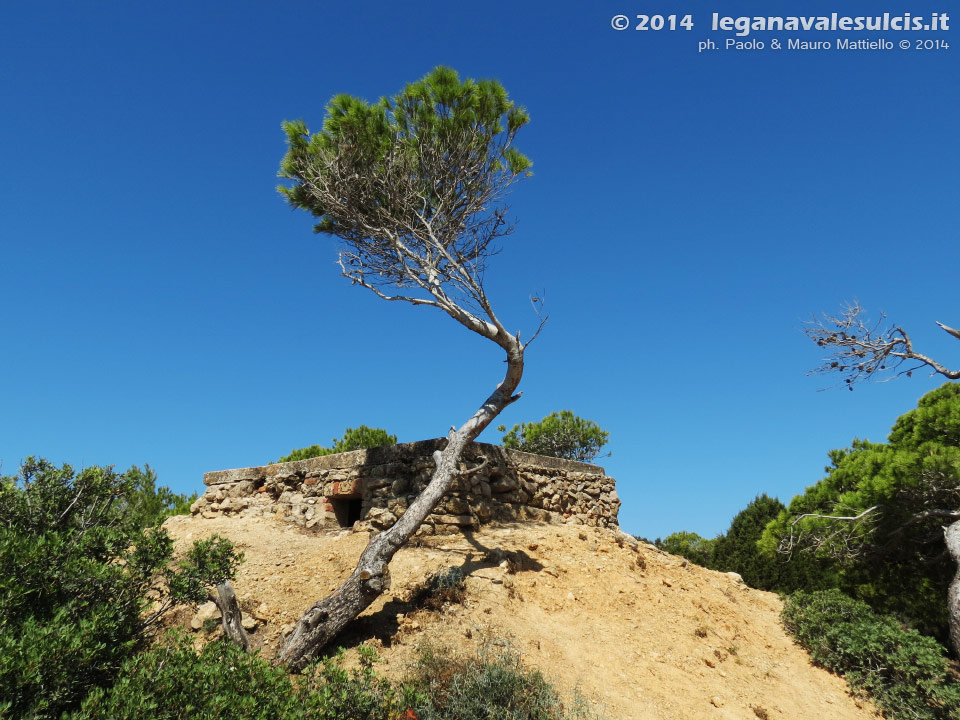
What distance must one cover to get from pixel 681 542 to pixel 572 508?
1168 centimetres

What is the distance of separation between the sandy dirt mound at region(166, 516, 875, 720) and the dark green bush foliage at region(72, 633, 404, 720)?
1.01 meters

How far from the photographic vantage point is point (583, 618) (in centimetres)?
868

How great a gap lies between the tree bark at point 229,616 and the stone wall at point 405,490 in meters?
3.46

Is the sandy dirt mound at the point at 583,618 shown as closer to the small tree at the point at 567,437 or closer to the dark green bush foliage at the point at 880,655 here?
the dark green bush foliage at the point at 880,655

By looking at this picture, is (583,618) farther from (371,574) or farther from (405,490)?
(405,490)

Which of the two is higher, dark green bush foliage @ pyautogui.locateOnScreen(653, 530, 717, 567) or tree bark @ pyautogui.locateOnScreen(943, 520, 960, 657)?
dark green bush foliage @ pyautogui.locateOnScreen(653, 530, 717, 567)

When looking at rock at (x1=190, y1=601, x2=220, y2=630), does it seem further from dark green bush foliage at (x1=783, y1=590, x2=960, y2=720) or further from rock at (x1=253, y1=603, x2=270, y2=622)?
dark green bush foliage at (x1=783, y1=590, x2=960, y2=720)

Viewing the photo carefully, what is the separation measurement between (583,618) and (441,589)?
6.67 feet

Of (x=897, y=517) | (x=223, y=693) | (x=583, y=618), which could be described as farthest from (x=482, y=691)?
(x=897, y=517)

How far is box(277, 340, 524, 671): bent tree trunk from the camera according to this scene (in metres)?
7.36

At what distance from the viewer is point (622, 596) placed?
368 inches

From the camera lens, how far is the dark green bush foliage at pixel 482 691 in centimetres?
619

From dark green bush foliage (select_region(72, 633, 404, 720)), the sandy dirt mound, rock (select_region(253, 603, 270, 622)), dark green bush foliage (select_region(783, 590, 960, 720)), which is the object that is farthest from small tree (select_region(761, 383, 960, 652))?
rock (select_region(253, 603, 270, 622))

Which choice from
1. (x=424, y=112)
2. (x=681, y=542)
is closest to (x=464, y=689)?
(x=424, y=112)
